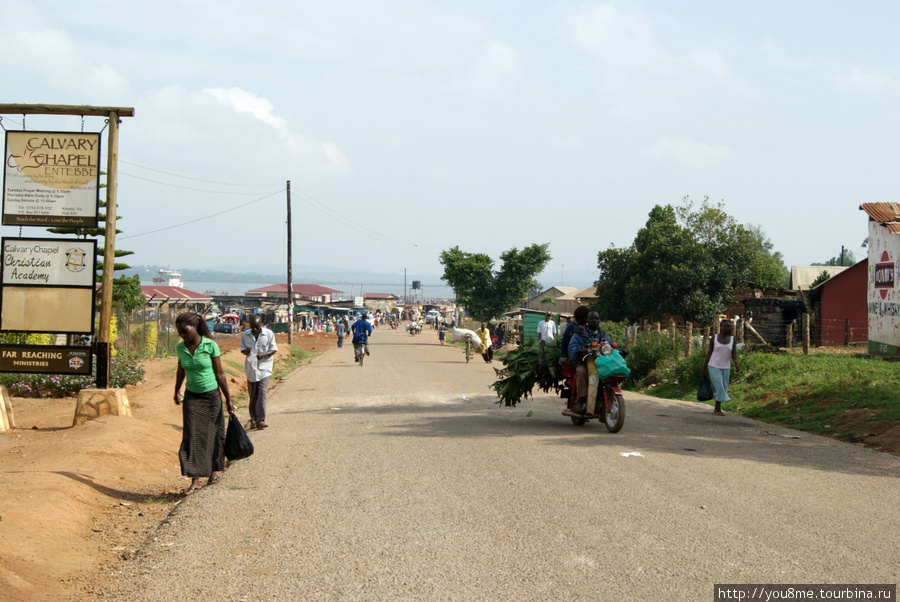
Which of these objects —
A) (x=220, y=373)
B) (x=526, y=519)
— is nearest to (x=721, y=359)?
(x=526, y=519)

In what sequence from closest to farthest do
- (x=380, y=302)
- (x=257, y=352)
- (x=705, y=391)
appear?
(x=257, y=352)
(x=705, y=391)
(x=380, y=302)

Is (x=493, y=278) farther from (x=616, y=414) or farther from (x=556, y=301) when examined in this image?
(x=616, y=414)

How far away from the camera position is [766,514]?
18.8 ft

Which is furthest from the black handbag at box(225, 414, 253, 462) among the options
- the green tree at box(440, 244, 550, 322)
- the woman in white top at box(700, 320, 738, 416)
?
the green tree at box(440, 244, 550, 322)

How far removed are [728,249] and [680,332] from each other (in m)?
22.2

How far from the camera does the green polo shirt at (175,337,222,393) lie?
7246 millimetres

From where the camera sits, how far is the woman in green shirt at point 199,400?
7211 mm

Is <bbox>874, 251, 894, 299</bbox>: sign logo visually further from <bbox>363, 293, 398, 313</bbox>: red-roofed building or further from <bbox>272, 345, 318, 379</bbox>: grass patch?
<bbox>363, 293, 398, 313</bbox>: red-roofed building

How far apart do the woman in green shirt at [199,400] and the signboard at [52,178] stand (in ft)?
16.4

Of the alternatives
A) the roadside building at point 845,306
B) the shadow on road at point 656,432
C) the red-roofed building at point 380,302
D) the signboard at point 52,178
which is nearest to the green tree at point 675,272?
the roadside building at point 845,306

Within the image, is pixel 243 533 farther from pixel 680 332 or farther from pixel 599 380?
pixel 680 332

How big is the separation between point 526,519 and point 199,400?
345cm

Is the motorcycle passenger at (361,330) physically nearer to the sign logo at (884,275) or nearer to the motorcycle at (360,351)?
the motorcycle at (360,351)

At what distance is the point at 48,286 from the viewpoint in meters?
11.1
